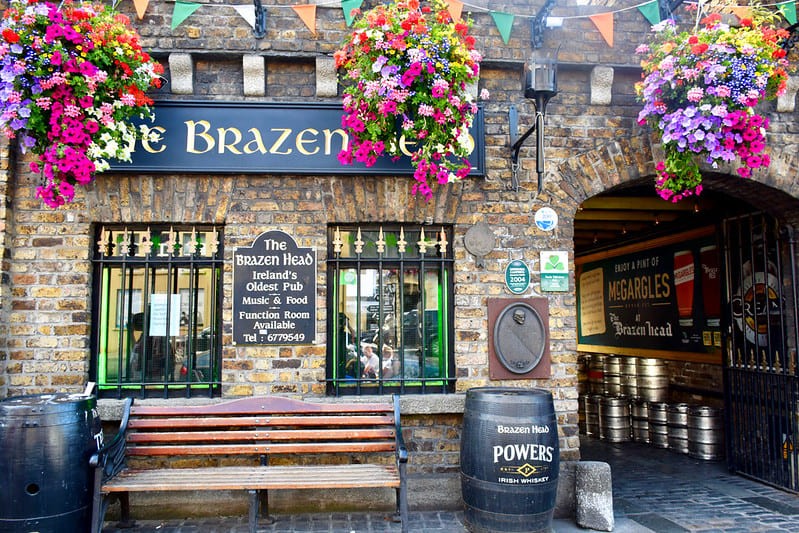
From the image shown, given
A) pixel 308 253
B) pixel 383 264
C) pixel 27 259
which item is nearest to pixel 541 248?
pixel 383 264

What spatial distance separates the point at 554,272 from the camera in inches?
225

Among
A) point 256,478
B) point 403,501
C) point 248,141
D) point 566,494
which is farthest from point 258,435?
point 566,494

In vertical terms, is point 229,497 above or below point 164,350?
below

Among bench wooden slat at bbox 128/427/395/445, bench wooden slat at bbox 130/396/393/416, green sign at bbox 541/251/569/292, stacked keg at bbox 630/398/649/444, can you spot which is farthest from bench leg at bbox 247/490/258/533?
stacked keg at bbox 630/398/649/444

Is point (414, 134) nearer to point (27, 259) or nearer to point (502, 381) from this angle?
point (502, 381)

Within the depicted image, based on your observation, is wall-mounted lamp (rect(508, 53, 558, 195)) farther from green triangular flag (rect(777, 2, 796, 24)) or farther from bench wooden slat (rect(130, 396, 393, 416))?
bench wooden slat (rect(130, 396, 393, 416))

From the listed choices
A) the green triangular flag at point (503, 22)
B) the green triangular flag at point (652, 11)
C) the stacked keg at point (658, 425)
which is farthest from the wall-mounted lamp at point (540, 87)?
the stacked keg at point (658, 425)

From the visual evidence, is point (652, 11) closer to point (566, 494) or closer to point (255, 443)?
point (566, 494)

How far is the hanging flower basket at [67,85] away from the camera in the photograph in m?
4.60

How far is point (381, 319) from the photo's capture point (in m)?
5.76

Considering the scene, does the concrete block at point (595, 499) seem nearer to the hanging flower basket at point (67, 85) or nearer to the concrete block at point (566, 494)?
the concrete block at point (566, 494)

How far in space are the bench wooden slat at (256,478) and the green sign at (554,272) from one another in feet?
6.86

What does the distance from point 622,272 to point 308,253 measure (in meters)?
6.37

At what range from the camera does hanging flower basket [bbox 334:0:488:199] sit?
481 centimetres
